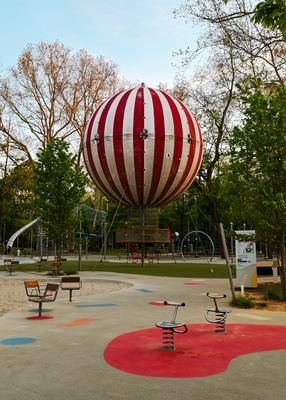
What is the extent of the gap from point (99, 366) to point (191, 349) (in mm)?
2026

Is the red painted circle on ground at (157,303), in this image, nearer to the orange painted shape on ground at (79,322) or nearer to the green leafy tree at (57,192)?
the orange painted shape on ground at (79,322)

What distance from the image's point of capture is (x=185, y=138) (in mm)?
26234

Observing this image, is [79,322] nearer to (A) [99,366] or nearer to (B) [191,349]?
(B) [191,349]

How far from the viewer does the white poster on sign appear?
58.9 ft

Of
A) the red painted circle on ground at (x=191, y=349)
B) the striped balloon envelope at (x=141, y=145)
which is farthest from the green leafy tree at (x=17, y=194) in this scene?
the red painted circle on ground at (x=191, y=349)

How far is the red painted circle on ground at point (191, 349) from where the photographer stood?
6887 millimetres

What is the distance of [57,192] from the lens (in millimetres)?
27484

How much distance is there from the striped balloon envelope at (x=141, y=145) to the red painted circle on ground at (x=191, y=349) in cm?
1583

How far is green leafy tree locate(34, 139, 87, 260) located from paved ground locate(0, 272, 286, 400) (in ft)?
48.5

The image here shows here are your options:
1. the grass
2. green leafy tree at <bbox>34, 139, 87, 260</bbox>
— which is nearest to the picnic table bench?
the grass

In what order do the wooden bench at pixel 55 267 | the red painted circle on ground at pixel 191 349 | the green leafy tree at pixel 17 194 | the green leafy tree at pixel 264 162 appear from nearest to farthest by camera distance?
the red painted circle on ground at pixel 191 349
the green leafy tree at pixel 264 162
the wooden bench at pixel 55 267
the green leafy tree at pixel 17 194

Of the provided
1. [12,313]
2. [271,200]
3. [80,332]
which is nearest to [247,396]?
[80,332]

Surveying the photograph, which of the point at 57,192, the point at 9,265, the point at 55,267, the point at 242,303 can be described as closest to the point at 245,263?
the point at 242,303

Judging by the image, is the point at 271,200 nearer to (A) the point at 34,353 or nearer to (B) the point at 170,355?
(B) the point at 170,355
